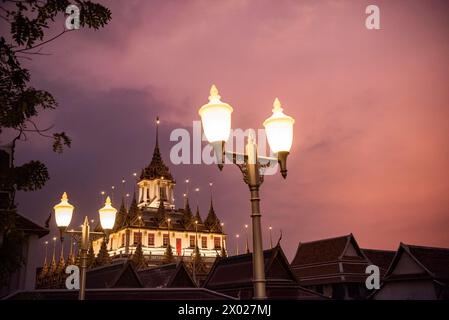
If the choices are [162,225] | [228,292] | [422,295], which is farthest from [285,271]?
[162,225]

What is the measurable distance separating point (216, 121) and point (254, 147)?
82 cm

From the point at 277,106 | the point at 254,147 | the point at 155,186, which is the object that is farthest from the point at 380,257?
the point at 155,186

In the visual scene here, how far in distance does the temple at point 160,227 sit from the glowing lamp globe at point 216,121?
73.4 m

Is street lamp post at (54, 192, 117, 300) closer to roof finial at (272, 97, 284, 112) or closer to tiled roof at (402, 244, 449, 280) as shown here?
roof finial at (272, 97, 284, 112)

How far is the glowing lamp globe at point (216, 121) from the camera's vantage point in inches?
234

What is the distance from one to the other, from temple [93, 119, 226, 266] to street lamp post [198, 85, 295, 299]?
73023 millimetres

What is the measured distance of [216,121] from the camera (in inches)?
234

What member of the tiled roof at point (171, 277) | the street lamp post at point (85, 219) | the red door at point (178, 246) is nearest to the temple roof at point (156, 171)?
the red door at point (178, 246)

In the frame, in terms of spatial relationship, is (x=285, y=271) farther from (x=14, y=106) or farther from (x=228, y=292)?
(x=14, y=106)

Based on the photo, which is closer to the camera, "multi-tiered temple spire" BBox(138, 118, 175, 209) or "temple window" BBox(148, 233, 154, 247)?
"temple window" BBox(148, 233, 154, 247)

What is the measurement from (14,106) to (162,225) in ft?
283

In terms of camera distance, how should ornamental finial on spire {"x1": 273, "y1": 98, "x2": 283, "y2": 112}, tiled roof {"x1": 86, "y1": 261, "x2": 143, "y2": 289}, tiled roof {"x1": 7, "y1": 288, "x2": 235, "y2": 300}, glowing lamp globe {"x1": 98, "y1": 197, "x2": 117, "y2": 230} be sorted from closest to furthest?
ornamental finial on spire {"x1": 273, "y1": 98, "x2": 283, "y2": 112} < glowing lamp globe {"x1": 98, "y1": 197, "x2": 117, "y2": 230} < tiled roof {"x1": 7, "y1": 288, "x2": 235, "y2": 300} < tiled roof {"x1": 86, "y1": 261, "x2": 143, "y2": 289}

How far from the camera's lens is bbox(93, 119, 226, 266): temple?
86125 mm

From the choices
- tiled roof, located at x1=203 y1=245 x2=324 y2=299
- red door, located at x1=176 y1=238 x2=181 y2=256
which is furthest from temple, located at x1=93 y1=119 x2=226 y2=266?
tiled roof, located at x1=203 y1=245 x2=324 y2=299
